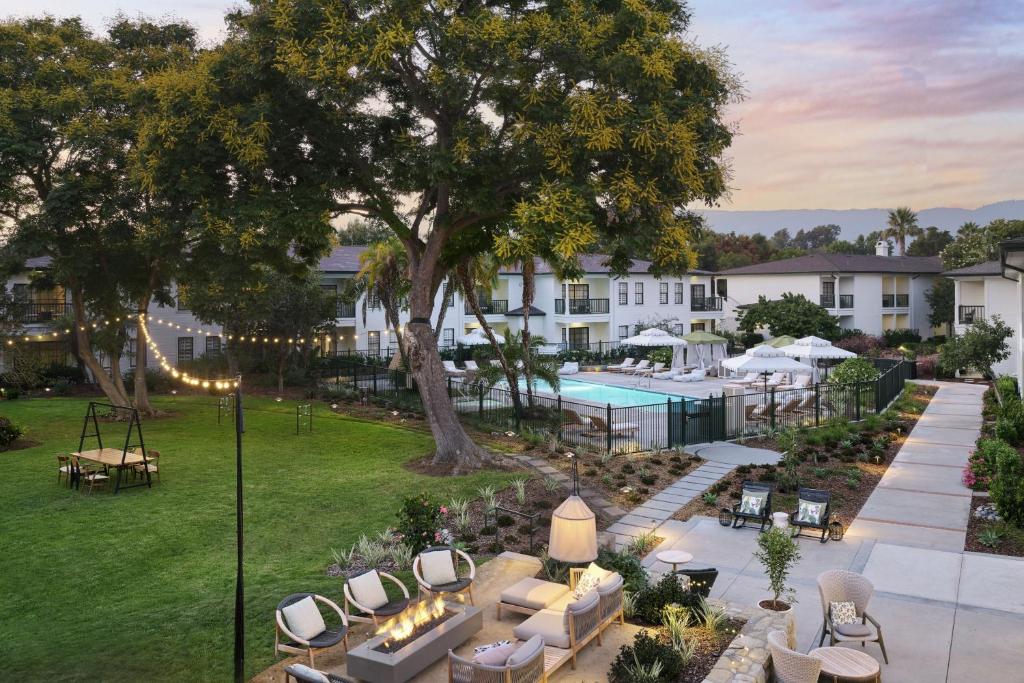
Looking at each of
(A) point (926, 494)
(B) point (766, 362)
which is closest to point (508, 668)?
(A) point (926, 494)

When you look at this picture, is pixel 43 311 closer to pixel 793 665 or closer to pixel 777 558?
pixel 777 558

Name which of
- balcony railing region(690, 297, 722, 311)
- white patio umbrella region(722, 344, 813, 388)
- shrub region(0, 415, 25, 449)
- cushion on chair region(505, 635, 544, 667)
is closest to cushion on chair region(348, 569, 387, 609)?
cushion on chair region(505, 635, 544, 667)

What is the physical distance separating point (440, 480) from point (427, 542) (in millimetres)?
5446

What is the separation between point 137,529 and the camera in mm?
14312

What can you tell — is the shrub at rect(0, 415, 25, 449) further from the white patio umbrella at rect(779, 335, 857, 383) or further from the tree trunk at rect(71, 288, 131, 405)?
the white patio umbrella at rect(779, 335, 857, 383)

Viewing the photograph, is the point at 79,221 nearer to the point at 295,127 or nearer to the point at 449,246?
the point at 295,127

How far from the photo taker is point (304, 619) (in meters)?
8.88

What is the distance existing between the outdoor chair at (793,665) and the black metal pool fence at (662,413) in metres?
12.5

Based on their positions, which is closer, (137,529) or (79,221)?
(137,529)

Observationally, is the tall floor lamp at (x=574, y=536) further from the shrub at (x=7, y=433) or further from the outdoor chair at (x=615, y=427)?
the shrub at (x=7, y=433)

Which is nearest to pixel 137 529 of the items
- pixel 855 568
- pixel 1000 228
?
pixel 855 568

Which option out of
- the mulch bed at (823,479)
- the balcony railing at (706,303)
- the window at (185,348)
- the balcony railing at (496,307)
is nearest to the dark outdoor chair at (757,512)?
the mulch bed at (823,479)

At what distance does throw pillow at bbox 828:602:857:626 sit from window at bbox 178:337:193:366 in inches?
1541

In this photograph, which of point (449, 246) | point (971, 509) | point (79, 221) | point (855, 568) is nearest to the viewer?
point (855, 568)
